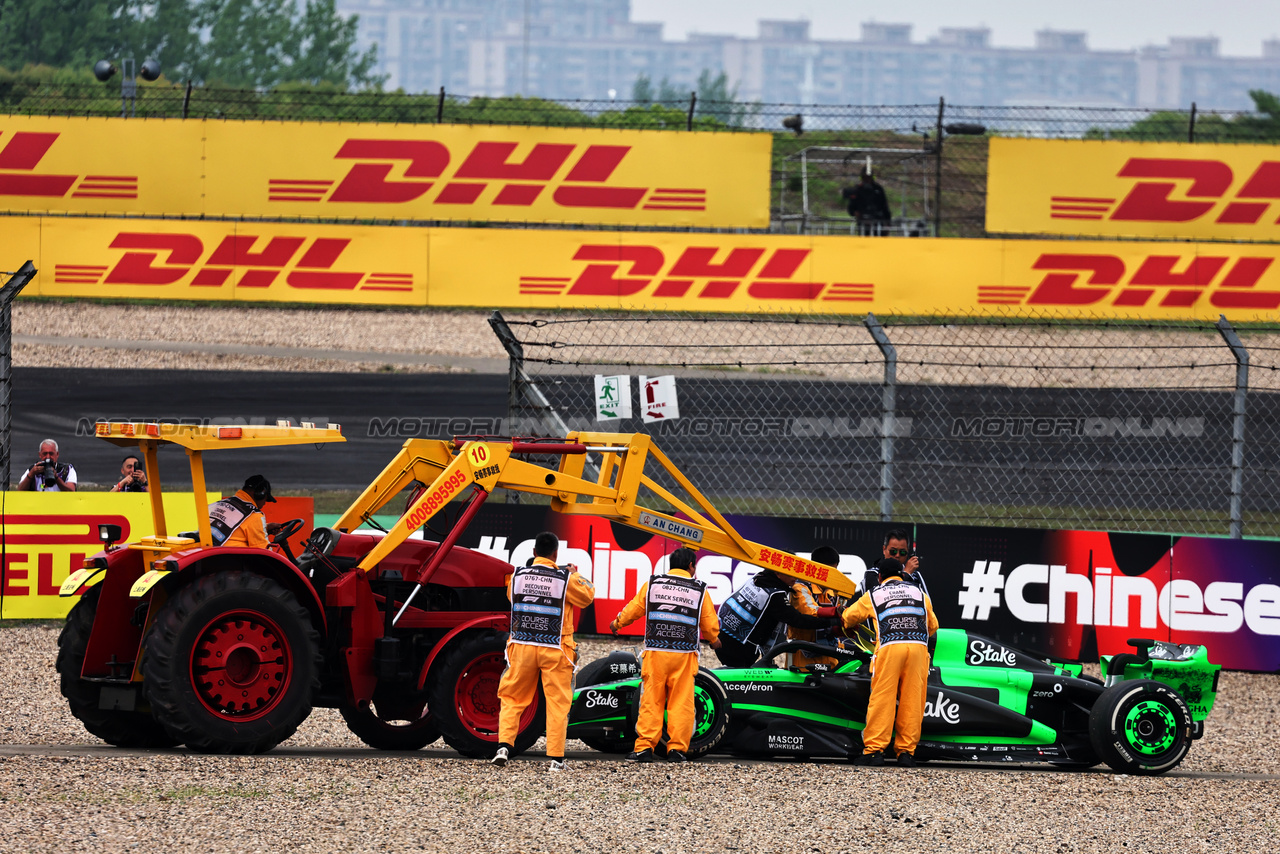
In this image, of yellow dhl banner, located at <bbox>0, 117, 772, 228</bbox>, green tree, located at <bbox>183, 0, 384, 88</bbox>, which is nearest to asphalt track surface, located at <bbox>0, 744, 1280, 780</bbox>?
yellow dhl banner, located at <bbox>0, 117, 772, 228</bbox>

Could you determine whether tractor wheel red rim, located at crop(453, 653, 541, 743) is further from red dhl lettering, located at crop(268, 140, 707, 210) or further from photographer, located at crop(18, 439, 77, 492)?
red dhl lettering, located at crop(268, 140, 707, 210)

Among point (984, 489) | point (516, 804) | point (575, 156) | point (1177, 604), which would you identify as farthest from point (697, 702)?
point (575, 156)

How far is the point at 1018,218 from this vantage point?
76.2 feet

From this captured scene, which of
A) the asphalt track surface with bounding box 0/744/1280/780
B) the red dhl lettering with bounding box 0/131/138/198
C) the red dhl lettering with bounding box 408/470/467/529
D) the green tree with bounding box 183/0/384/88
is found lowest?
the asphalt track surface with bounding box 0/744/1280/780

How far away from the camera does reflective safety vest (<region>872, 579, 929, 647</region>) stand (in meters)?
8.68

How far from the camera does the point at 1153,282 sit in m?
22.2

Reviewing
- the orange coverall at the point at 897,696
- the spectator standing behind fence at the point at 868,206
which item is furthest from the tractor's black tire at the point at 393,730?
the spectator standing behind fence at the point at 868,206

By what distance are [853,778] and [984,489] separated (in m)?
9.63

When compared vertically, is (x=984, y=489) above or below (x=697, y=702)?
above

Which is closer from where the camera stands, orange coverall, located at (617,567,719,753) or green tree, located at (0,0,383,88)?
orange coverall, located at (617,567,719,753)

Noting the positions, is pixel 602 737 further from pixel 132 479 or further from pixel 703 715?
pixel 132 479

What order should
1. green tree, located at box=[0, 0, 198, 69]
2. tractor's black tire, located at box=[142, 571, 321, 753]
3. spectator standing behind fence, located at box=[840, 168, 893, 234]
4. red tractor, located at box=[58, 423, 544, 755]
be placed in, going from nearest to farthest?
tractor's black tire, located at box=[142, 571, 321, 753] < red tractor, located at box=[58, 423, 544, 755] < spectator standing behind fence, located at box=[840, 168, 893, 234] < green tree, located at box=[0, 0, 198, 69]

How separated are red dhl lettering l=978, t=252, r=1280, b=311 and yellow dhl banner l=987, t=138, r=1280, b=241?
0.98m

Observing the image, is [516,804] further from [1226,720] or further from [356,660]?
[1226,720]
